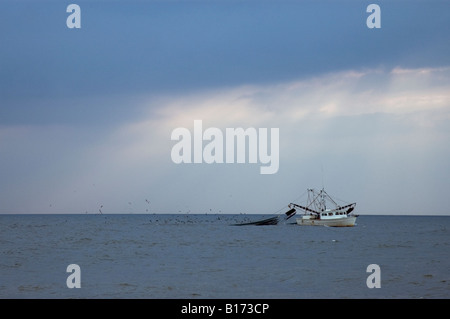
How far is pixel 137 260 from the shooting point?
158 ft

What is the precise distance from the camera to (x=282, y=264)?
44312 millimetres

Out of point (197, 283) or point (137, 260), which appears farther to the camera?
point (137, 260)

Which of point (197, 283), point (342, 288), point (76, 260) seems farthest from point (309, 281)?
point (76, 260)

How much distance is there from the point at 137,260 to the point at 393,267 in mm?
21895

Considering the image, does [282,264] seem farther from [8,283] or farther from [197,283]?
[8,283]

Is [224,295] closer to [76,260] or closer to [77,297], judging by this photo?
[77,297]
